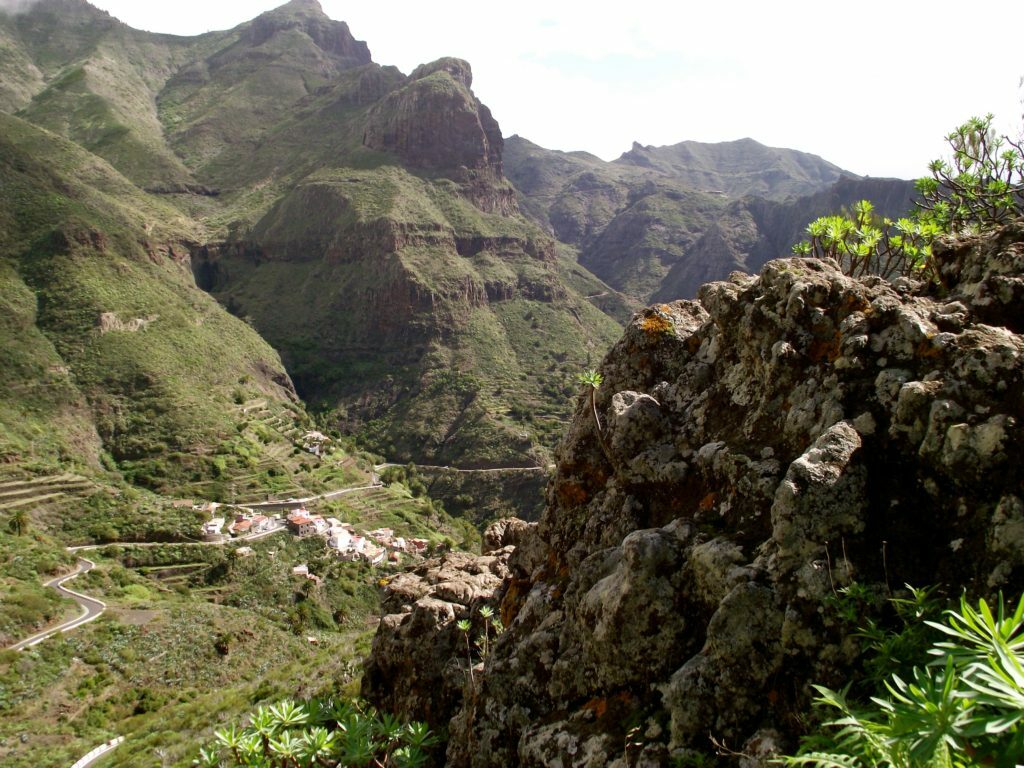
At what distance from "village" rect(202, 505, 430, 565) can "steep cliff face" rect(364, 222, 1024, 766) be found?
52.1 meters

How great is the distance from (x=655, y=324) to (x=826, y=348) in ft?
14.3

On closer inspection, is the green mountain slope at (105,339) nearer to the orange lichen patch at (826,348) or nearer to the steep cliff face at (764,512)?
the steep cliff face at (764,512)

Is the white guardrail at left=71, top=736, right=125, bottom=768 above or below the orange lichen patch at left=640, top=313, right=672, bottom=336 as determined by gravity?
below

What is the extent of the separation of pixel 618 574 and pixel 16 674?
3976 centimetres

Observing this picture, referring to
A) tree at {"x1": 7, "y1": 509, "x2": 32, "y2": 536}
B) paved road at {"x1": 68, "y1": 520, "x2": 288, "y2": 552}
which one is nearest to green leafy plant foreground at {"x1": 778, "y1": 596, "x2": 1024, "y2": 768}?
paved road at {"x1": 68, "y1": 520, "x2": 288, "y2": 552}

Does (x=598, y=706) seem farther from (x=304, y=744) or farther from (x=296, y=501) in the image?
(x=296, y=501)

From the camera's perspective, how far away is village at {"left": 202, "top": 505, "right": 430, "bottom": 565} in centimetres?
5838

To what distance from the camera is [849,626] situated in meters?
6.22

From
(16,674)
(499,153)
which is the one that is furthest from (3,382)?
(499,153)

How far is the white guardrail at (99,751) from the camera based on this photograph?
83.9 ft

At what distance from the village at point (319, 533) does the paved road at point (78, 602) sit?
Answer: 33.6 ft

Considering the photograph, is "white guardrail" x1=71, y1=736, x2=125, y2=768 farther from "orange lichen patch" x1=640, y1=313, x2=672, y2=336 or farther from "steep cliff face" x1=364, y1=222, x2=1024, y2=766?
"orange lichen patch" x1=640, y1=313, x2=672, y2=336

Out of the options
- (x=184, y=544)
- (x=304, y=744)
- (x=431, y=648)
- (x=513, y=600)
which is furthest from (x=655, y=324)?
(x=184, y=544)

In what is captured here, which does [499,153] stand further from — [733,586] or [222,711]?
[733,586]
